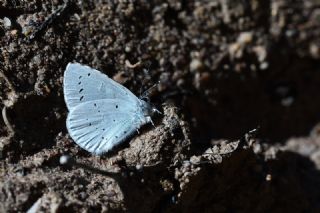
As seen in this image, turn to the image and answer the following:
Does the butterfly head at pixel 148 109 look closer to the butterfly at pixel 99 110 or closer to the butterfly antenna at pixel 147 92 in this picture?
the butterfly at pixel 99 110

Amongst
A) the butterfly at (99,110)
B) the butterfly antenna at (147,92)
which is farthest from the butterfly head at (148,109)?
the butterfly antenna at (147,92)

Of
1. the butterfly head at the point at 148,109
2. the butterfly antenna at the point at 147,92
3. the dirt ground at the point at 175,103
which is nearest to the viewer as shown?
the dirt ground at the point at 175,103

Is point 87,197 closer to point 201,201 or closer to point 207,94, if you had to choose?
point 201,201

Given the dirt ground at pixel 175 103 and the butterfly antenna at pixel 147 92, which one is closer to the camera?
the dirt ground at pixel 175 103

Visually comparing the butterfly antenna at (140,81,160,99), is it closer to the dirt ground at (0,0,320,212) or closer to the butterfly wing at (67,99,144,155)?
the dirt ground at (0,0,320,212)

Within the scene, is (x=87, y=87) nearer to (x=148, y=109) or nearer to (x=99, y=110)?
(x=99, y=110)

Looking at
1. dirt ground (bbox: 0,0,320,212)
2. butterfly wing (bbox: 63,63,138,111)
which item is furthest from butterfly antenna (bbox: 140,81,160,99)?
butterfly wing (bbox: 63,63,138,111)
